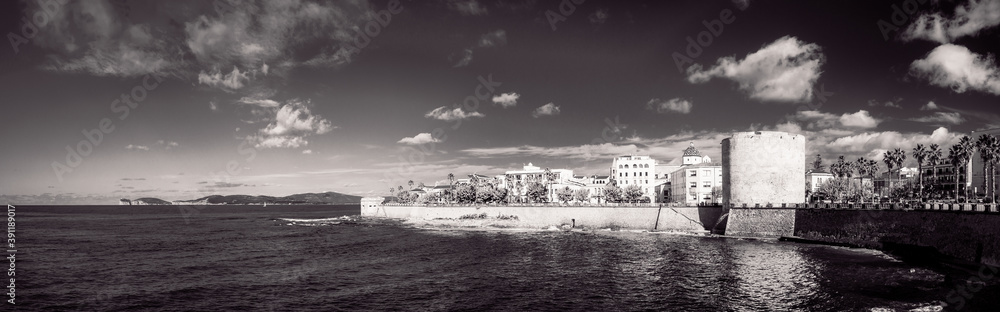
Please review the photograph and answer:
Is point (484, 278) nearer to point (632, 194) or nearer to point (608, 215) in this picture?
point (608, 215)

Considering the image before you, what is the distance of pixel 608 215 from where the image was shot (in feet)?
246

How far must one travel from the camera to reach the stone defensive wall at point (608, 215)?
67744mm

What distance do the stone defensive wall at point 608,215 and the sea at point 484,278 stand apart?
11.6 m

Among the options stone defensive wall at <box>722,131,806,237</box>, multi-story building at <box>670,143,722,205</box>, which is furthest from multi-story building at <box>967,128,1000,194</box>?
stone defensive wall at <box>722,131,806,237</box>

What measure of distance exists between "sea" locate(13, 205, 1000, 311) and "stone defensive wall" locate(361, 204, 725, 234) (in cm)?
1164

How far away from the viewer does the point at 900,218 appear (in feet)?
147

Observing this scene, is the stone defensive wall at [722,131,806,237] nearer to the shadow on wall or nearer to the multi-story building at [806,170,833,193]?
the shadow on wall

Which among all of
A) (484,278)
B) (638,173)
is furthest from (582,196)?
(484,278)

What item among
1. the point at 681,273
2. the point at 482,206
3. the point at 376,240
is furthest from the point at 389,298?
the point at 482,206

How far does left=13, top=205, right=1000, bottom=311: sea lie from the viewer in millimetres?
27156

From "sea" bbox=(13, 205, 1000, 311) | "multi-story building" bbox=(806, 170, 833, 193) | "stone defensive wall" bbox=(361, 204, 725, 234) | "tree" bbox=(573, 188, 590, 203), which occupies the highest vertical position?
"multi-story building" bbox=(806, 170, 833, 193)

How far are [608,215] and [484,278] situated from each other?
4278 centimetres

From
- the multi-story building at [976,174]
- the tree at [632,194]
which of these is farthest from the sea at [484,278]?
the multi-story building at [976,174]

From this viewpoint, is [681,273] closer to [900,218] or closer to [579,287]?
[579,287]
